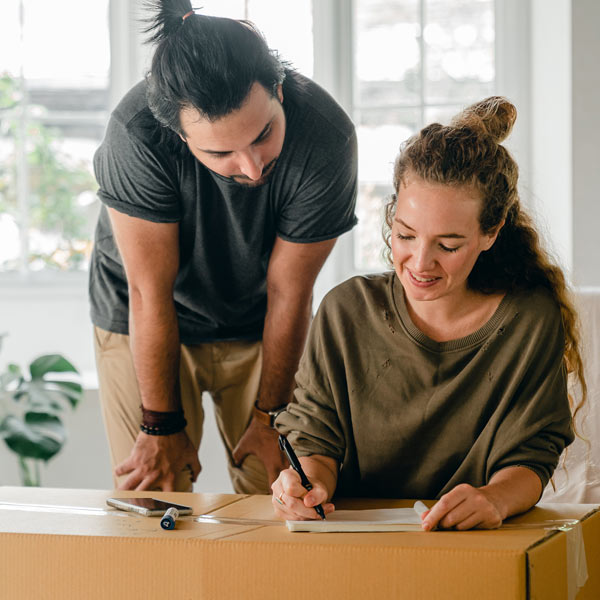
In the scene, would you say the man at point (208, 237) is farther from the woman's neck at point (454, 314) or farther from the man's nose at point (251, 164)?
the woman's neck at point (454, 314)

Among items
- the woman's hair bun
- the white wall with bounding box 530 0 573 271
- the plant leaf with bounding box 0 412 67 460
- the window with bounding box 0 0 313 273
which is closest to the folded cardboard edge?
the woman's hair bun

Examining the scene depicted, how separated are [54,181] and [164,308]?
160cm

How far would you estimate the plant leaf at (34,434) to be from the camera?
219 cm

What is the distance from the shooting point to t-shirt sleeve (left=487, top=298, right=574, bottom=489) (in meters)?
1.09

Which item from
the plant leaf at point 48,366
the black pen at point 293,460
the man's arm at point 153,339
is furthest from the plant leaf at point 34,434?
the black pen at point 293,460

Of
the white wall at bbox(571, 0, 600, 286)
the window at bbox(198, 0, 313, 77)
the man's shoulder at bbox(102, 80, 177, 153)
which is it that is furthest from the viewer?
the window at bbox(198, 0, 313, 77)

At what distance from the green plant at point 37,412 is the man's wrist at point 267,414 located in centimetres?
86

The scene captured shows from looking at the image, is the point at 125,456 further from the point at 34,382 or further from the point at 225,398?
the point at 34,382

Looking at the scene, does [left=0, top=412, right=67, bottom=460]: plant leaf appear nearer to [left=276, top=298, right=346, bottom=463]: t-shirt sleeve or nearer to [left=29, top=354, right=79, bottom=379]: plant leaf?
[left=29, top=354, right=79, bottom=379]: plant leaf

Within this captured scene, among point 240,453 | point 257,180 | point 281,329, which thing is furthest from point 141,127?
point 240,453

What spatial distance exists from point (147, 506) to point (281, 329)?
1.95 feet

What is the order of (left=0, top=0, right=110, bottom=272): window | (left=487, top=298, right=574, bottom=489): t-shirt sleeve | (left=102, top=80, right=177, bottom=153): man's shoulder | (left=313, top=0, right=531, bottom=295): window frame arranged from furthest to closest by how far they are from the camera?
(left=0, top=0, right=110, bottom=272): window → (left=313, top=0, right=531, bottom=295): window frame → (left=102, top=80, right=177, bottom=153): man's shoulder → (left=487, top=298, right=574, bottom=489): t-shirt sleeve

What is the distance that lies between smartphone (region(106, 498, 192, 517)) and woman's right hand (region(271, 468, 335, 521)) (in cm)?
11

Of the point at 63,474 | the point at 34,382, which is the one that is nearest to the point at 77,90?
the point at 34,382
